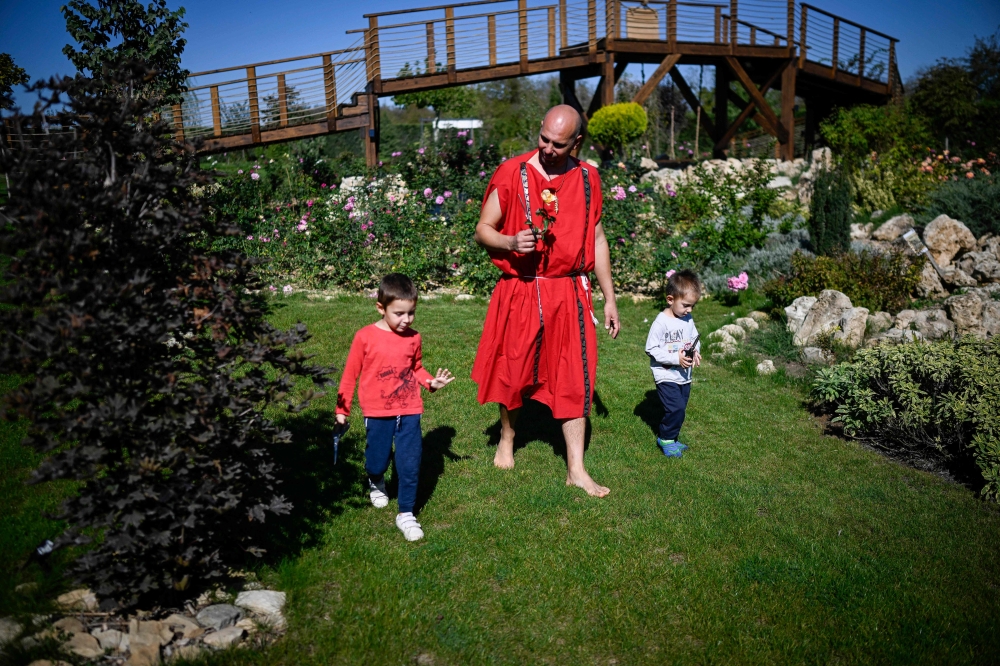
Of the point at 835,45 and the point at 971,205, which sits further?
the point at 835,45

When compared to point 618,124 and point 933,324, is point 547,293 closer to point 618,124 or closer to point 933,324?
point 933,324

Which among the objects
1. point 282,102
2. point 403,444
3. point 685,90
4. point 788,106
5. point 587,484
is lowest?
point 587,484

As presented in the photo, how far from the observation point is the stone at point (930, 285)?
7484 millimetres

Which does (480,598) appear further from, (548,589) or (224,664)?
(224,664)

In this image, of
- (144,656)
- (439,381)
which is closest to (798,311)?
(439,381)

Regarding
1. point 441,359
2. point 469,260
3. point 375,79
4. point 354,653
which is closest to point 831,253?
point 469,260

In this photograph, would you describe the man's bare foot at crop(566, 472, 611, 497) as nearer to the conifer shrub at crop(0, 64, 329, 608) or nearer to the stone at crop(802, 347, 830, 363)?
the conifer shrub at crop(0, 64, 329, 608)

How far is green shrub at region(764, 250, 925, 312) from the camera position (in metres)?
7.05

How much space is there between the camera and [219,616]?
2832mm

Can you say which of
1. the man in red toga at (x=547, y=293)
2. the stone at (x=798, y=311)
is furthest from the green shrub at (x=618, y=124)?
the man in red toga at (x=547, y=293)

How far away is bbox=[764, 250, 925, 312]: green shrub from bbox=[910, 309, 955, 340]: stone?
574 mm

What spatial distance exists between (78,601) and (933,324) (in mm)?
6414

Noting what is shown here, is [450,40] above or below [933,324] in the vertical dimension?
above

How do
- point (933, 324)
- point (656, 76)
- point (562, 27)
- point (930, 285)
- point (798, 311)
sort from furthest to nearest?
point (656, 76), point (562, 27), point (930, 285), point (798, 311), point (933, 324)
